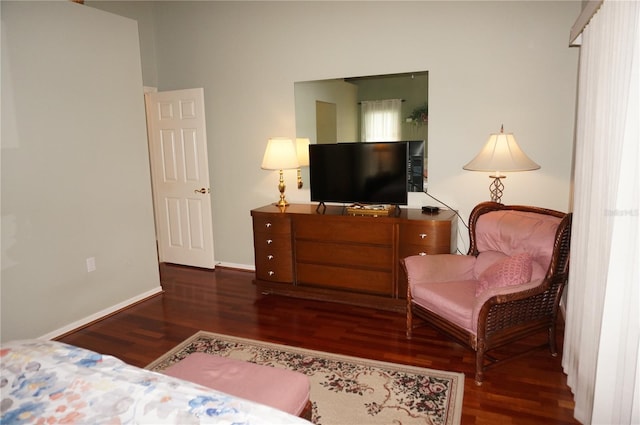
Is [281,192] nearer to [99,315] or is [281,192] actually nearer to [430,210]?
[430,210]

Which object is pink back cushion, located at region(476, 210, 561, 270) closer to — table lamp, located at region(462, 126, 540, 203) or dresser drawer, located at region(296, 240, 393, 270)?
table lamp, located at region(462, 126, 540, 203)

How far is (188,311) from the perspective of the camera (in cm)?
369

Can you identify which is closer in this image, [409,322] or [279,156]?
[409,322]

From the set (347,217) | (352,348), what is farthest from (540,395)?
(347,217)

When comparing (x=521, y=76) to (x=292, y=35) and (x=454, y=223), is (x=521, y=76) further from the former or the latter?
(x=292, y=35)

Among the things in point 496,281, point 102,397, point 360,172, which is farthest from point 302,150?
point 102,397

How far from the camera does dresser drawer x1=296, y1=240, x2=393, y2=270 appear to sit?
3.52 m

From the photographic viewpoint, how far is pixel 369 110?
3.90m

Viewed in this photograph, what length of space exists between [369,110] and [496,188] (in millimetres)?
1333

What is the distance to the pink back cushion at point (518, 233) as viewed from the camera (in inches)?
105

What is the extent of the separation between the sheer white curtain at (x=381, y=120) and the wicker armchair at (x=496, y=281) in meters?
1.14

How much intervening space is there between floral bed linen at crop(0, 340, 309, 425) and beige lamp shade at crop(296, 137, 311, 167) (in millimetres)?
3040

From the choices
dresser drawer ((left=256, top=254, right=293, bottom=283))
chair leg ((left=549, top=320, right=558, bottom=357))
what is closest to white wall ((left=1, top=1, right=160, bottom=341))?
dresser drawer ((left=256, top=254, right=293, bottom=283))

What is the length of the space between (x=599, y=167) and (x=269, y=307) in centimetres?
273
